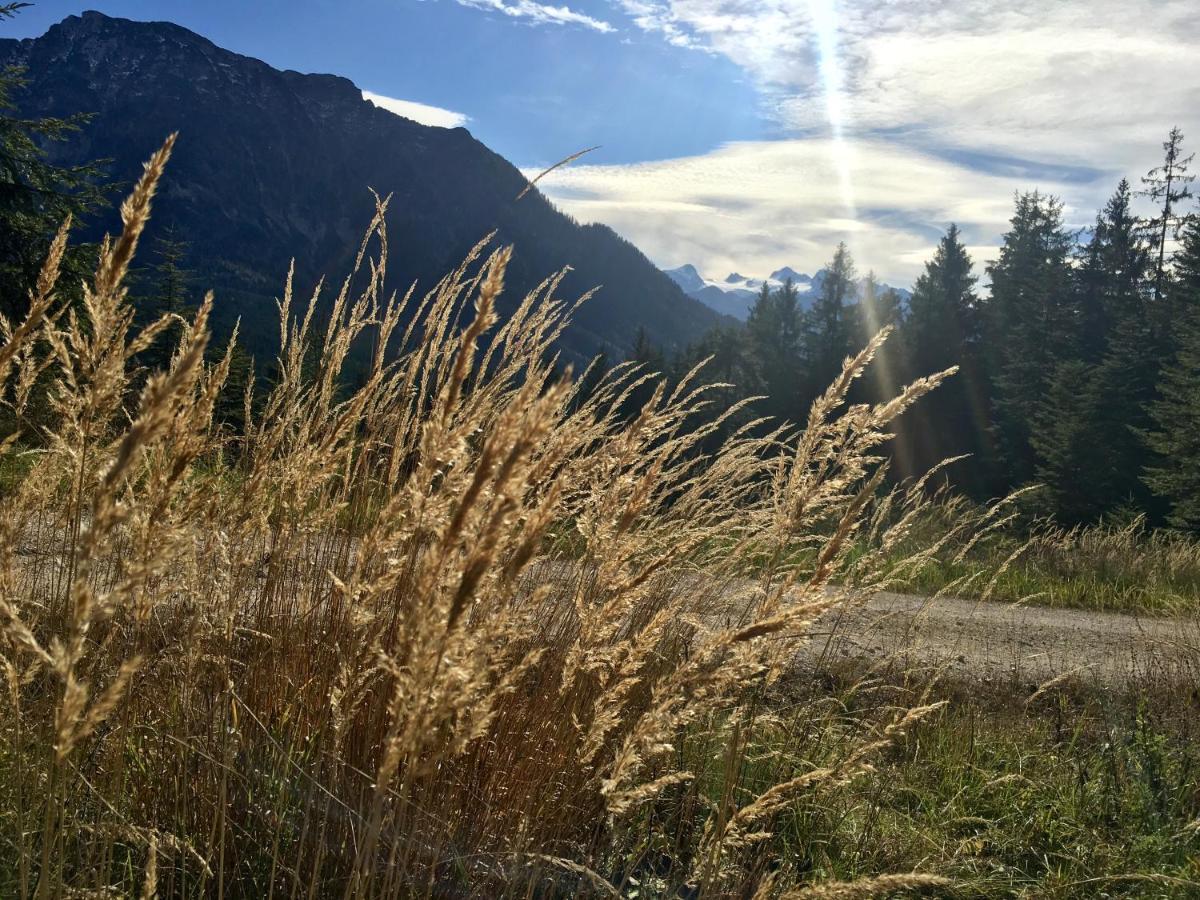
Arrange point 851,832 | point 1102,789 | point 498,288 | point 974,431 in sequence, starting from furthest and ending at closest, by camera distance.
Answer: point 974,431, point 1102,789, point 851,832, point 498,288

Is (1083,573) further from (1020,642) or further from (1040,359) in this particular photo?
(1040,359)

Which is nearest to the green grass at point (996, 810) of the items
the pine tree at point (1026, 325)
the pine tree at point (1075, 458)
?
the pine tree at point (1075, 458)

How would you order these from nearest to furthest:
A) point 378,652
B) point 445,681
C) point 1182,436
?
point 445,681, point 378,652, point 1182,436

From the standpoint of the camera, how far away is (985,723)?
14.0ft

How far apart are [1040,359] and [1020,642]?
4353 cm

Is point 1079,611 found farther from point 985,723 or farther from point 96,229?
point 96,229

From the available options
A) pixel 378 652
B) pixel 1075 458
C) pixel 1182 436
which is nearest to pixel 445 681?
pixel 378 652

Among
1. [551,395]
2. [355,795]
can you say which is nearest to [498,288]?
[551,395]

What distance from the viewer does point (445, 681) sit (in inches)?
40.3

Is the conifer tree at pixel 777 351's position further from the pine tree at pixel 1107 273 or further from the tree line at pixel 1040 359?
the pine tree at pixel 1107 273

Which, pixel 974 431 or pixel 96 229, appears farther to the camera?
pixel 96 229

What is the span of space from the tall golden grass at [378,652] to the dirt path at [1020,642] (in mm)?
1932

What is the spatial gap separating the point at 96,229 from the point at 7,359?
225 m

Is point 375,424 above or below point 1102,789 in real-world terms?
above
